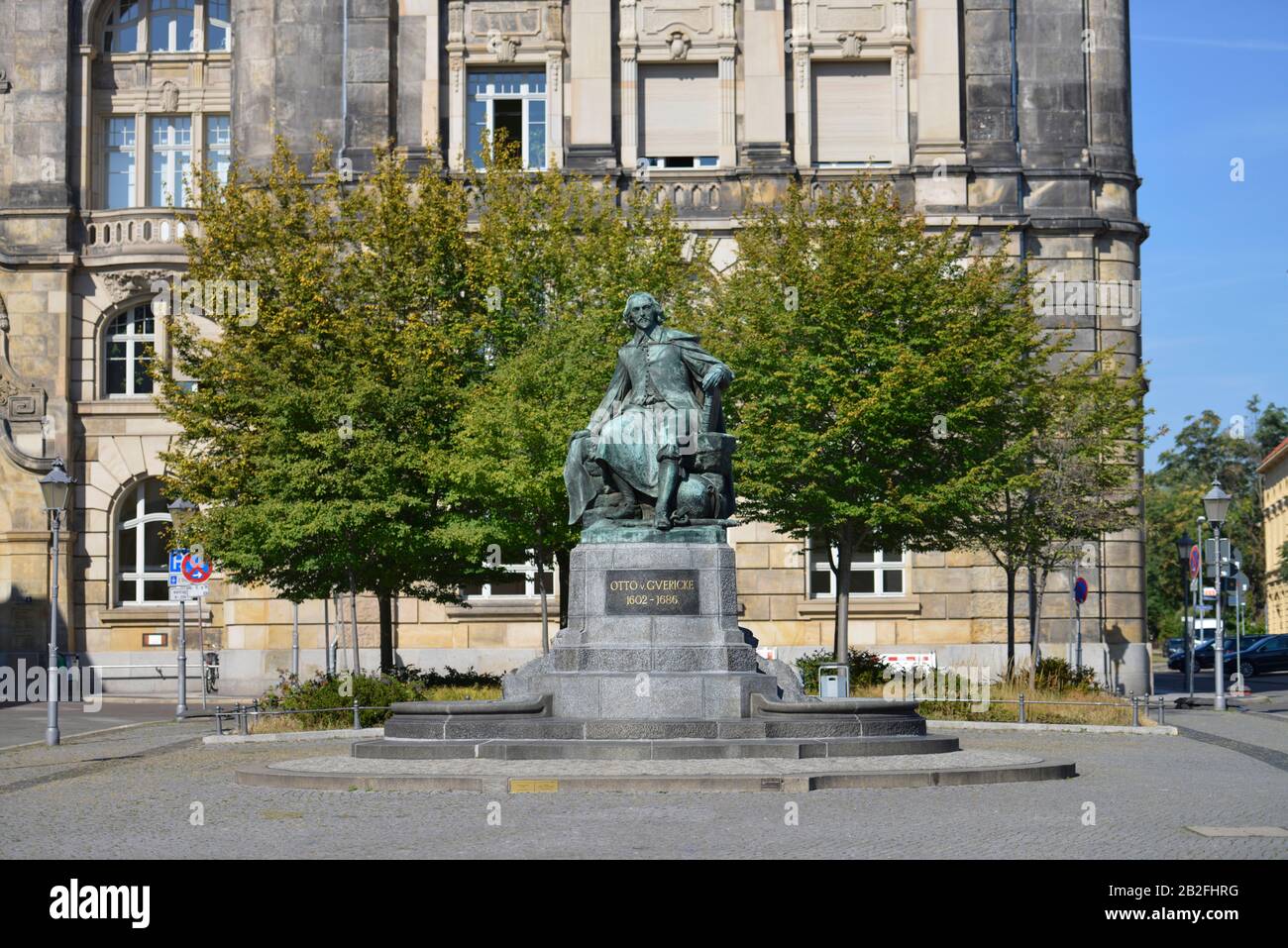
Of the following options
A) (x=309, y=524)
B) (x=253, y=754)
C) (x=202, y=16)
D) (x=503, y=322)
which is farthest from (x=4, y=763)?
(x=202, y=16)

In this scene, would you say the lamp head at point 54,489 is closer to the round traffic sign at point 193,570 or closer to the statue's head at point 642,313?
the round traffic sign at point 193,570

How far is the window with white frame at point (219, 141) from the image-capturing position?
143 ft

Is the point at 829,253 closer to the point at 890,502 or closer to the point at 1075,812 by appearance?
the point at 890,502

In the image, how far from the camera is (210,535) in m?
31.2

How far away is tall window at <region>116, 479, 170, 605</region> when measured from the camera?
42.7m

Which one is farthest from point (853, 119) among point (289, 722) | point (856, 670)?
point (289, 722)

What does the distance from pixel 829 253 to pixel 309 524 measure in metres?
10.4

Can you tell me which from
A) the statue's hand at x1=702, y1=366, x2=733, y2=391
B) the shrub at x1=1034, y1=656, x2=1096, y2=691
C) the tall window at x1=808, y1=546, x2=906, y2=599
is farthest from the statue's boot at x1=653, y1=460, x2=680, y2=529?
the tall window at x1=808, y1=546, x2=906, y2=599

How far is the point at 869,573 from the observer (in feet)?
131

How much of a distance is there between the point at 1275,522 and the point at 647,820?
324 ft

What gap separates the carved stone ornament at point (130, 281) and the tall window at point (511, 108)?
25.5 feet

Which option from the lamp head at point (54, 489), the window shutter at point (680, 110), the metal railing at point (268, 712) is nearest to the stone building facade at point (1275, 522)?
the window shutter at point (680, 110)

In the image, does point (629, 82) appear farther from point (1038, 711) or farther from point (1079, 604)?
point (1038, 711)

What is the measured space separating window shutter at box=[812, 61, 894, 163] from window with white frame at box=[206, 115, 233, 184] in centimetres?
1397
